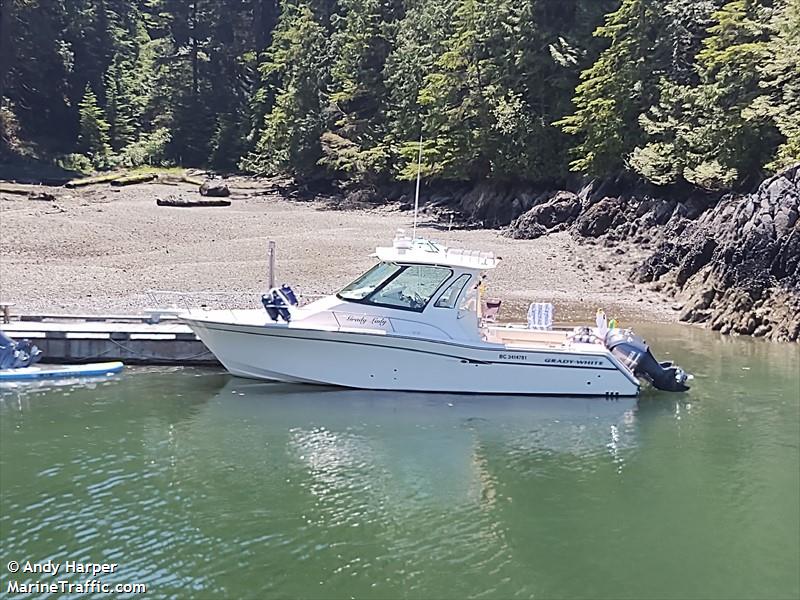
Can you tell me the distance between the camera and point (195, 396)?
17062mm

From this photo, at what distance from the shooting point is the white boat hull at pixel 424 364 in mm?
16875

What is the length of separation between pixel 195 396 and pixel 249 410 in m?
1.51

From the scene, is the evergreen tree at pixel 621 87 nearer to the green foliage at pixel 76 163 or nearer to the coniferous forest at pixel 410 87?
the coniferous forest at pixel 410 87

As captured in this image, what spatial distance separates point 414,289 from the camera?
55.3ft

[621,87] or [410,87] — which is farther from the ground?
[410,87]

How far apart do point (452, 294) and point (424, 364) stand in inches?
54.0

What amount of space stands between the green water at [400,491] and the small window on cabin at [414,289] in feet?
5.72

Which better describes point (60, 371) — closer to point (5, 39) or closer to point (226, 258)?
point (226, 258)

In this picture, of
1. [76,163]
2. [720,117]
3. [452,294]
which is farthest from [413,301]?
[76,163]

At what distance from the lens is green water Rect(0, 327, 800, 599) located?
9.84 meters

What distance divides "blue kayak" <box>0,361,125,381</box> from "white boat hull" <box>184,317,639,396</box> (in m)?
2.47

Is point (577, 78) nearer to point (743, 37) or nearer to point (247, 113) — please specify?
point (743, 37)

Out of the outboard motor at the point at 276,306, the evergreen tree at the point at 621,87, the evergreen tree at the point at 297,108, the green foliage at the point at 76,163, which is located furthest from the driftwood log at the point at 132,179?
the outboard motor at the point at 276,306

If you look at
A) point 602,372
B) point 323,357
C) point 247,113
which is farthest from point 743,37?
point 247,113
